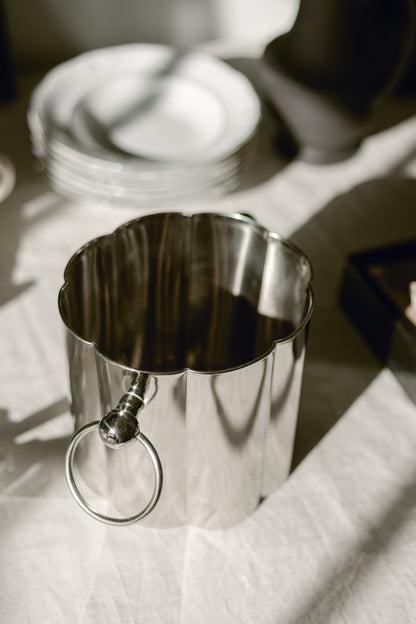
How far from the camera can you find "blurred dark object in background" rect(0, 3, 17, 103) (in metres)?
0.74

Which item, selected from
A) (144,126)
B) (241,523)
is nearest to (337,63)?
(144,126)

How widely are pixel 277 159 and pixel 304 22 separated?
0.14 m

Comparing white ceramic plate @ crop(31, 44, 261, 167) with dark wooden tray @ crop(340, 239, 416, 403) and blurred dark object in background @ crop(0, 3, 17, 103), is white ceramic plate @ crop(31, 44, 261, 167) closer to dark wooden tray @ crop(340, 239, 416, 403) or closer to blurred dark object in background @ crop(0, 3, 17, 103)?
blurred dark object in background @ crop(0, 3, 17, 103)

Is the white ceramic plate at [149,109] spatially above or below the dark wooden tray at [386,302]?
above

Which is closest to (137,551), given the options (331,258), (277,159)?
(331,258)

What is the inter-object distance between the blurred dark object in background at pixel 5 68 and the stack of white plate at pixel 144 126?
64mm

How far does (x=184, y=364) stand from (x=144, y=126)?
0.29m

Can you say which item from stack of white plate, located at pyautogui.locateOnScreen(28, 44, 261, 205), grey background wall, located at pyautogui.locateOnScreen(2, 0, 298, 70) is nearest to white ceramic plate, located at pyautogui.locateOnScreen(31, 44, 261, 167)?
stack of white plate, located at pyautogui.locateOnScreen(28, 44, 261, 205)

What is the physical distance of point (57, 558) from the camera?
0.43 m

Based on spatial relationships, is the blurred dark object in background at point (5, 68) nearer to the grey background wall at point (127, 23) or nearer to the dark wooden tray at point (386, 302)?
the grey background wall at point (127, 23)

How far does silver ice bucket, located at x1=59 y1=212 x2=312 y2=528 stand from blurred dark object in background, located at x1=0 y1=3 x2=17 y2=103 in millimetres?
388

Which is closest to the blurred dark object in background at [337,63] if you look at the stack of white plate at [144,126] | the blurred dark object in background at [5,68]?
the stack of white plate at [144,126]

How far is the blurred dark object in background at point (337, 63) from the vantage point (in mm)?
638

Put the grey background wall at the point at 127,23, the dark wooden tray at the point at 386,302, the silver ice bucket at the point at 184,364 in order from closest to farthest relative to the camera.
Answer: the silver ice bucket at the point at 184,364, the dark wooden tray at the point at 386,302, the grey background wall at the point at 127,23
